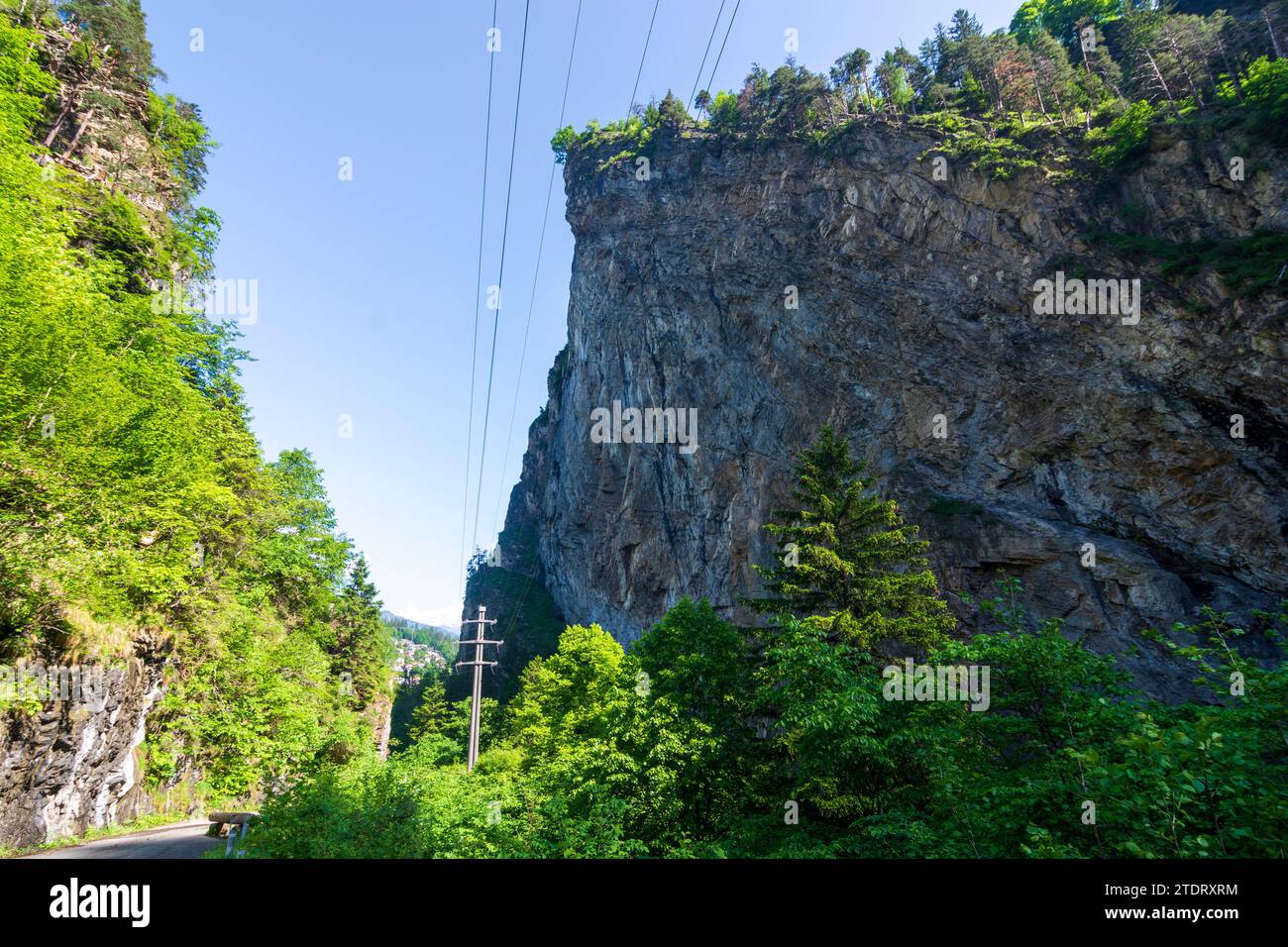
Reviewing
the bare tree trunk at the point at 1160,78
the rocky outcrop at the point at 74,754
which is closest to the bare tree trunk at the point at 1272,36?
the bare tree trunk at the point at 1160,78

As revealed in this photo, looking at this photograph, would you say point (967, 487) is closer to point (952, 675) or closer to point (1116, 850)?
point (952, 675)

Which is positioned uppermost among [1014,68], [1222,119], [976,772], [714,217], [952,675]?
[1014,68]

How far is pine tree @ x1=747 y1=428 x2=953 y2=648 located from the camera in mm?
14523

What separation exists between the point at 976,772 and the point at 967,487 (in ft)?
83.9

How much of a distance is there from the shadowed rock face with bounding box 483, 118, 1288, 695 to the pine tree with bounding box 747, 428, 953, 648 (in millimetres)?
14823

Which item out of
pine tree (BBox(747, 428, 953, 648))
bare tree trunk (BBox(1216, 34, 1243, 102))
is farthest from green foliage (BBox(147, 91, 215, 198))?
bare tree trunk (BBox(1216, 34, 1243, 102))

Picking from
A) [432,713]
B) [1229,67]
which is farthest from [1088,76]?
[432,713]

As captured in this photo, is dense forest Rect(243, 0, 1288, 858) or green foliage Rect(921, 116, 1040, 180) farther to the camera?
green foliage Rect(921, 116, 1040, 180)

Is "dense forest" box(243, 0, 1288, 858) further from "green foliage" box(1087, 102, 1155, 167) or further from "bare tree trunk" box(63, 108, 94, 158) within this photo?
"bare tree trunk" box(63, 108, 94, 158)

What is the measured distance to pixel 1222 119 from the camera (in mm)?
29938
